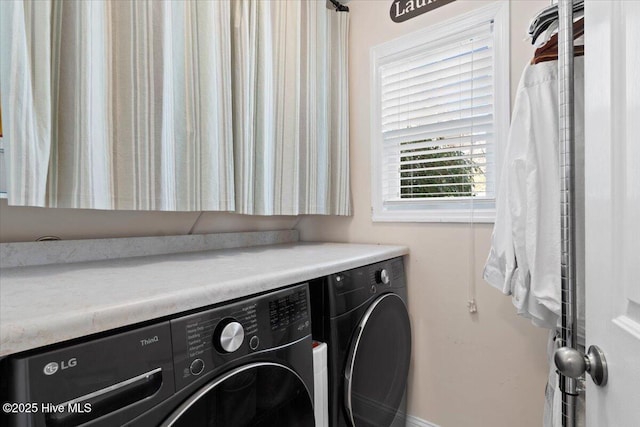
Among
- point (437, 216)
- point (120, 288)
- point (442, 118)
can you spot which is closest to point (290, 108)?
point (442, 118)

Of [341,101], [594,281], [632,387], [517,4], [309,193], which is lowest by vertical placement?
[632,387]

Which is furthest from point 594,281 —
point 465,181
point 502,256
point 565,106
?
point 465,181

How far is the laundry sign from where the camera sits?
176cm

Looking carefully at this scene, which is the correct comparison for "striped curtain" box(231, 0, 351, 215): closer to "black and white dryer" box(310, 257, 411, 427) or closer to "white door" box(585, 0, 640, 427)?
"black and white dryer" box(310, 257, 411, 427)

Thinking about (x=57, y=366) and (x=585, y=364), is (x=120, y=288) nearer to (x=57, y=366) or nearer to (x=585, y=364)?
(x=57, y=366)

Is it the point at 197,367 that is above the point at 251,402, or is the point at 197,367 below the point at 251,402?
above

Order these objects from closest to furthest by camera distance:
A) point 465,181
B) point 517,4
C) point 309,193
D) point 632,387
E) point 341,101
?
point 632,387, point 517,4, point 465,181, point 309,193, point 341,101

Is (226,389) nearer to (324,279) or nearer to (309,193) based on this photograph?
(324,279)

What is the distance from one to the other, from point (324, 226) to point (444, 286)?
0.85 m

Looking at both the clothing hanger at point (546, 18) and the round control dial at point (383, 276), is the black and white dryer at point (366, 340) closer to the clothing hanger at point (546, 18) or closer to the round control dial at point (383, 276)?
the round control dial at point (383, 276)

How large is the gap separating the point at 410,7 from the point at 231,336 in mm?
1886

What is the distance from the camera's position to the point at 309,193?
188 centimetres

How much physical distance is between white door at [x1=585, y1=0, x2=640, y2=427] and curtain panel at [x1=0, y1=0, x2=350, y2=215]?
1.24 metres

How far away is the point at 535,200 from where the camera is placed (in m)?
1.07
